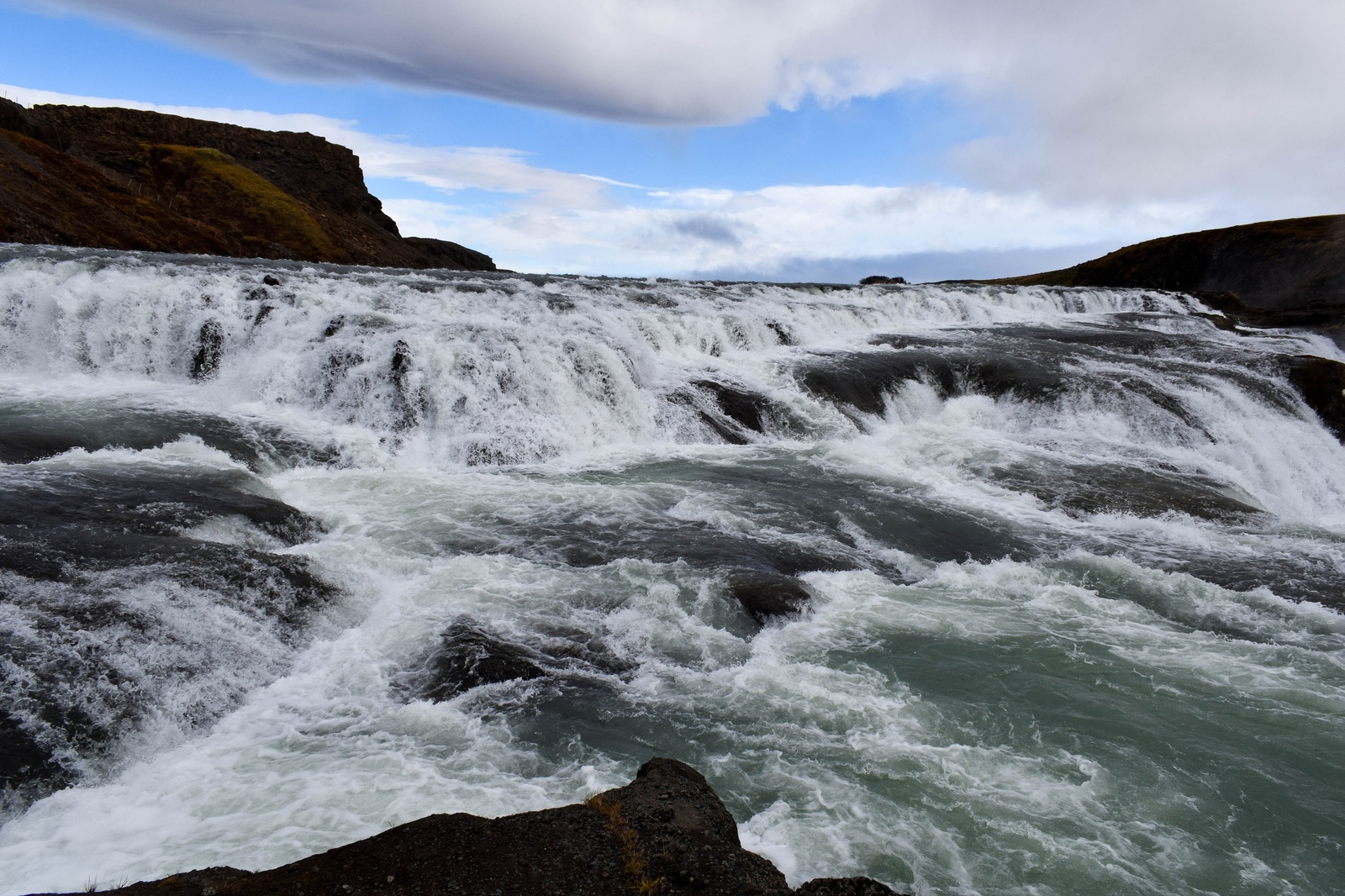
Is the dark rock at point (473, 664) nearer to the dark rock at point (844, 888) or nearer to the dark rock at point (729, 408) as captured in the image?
the dark rock at point (844, 888)

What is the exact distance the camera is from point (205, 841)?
221 inches

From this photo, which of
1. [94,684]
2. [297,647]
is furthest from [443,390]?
[94,684]

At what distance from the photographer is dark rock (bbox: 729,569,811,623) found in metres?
9.72

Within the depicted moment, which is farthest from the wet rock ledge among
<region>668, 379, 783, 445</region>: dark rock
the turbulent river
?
<region>668, 379, 783, 445</region>: dark rock

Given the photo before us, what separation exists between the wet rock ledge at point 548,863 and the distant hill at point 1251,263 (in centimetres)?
5717

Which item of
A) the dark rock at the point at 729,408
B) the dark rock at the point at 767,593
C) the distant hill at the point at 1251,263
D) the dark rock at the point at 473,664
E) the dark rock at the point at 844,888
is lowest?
the dark rock at the point at 473,664

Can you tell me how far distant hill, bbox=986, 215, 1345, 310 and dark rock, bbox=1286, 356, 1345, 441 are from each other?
103 feet

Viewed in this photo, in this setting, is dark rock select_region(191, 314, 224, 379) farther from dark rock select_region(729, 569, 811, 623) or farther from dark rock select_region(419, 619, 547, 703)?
dark rock select_region(729, 569, 811, 623)

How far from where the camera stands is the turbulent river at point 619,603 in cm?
620

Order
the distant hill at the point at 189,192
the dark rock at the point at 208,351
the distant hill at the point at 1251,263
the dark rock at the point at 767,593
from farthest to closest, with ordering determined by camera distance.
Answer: the distant hill at the point at 1251,263
the distant hill at the point at 189,192
the dark rock at the point at 208,351
the dark rock at the point at 767,593

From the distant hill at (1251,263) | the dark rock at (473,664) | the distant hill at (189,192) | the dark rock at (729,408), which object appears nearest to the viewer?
the dark rock at (473,664)

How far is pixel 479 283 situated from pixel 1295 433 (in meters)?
24.8

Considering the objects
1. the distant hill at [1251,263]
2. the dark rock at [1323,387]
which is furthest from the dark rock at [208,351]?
the distant hill at [1251,263]

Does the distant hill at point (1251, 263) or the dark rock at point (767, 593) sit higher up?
the distant hill at point (1251, 263)
